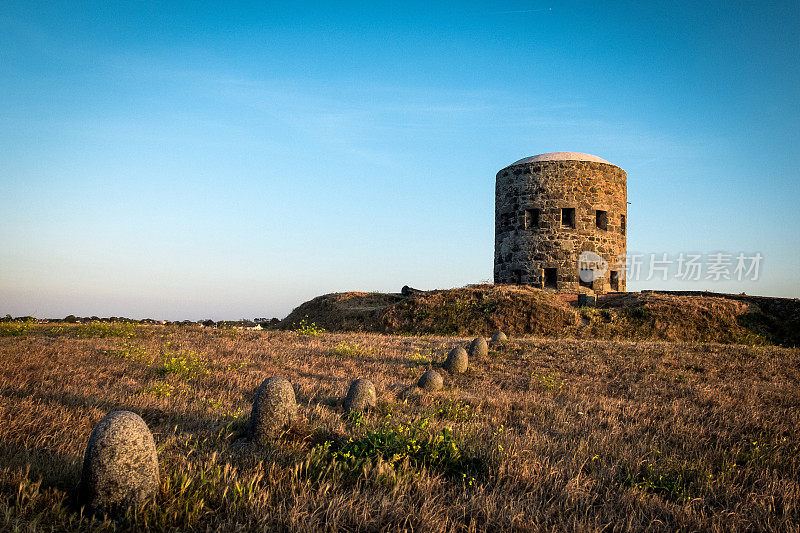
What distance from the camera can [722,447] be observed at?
5.62 metres

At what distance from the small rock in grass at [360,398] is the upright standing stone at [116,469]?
9.89 feet

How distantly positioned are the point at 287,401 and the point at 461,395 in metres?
3.43

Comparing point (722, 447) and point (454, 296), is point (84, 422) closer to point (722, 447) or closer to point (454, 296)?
point (722, 447)

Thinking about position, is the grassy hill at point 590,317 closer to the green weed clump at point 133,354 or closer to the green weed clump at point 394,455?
the green weed clump at point 133,354

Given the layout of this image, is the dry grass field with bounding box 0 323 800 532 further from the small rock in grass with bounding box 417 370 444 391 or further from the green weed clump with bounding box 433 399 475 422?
the small rock in grass with bounding box 417 370 444 391


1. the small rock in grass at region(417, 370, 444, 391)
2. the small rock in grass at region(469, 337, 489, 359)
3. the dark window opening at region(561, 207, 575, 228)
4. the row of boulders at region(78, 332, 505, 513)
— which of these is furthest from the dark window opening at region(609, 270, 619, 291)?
the row of boulders at region(78, 332, 505, 513)

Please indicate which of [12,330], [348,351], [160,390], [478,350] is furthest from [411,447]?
[12,330]

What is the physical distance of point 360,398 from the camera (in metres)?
6.07

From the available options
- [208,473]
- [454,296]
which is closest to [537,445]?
[208,473]

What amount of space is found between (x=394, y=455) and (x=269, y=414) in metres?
1.39

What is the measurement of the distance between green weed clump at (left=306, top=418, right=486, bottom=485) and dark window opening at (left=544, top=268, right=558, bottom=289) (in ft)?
71.7

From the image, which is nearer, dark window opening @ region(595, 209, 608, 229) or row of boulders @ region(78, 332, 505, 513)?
row of boulders @ region(78, 332, 505, 513)

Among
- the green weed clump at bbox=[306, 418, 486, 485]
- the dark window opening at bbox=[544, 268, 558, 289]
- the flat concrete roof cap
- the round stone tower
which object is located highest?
the flat concrete roof cap

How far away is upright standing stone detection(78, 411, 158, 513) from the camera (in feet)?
10.1
